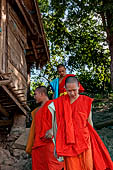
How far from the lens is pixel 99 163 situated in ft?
9.16

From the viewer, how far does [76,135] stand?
2.83m

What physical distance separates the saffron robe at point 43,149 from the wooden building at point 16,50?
7.30ft

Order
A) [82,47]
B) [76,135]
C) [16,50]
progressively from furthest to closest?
[82,47]
[16,50]
[76,135]

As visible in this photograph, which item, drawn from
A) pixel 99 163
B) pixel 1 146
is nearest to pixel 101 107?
pixel 1 146

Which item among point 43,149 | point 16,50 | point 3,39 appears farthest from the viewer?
point 16,50

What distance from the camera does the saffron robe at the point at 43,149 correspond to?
3.03 meters

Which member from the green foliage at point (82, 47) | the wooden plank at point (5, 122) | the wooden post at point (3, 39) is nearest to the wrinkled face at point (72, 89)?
the wooden post at point (3, 39)

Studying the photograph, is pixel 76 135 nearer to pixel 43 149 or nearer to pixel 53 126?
pixel 53 126

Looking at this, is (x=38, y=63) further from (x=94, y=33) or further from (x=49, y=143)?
(x=49, y=143)

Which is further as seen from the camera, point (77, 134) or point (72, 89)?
point (72, 89)

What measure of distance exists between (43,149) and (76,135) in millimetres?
672

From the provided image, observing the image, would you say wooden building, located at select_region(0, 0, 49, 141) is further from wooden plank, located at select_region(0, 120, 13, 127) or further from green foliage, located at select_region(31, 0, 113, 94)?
green foliage, located at select_region(31, 0, 113, 94)

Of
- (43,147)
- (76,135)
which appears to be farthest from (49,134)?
(76,135)

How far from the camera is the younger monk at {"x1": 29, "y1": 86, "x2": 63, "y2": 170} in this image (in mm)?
3027
